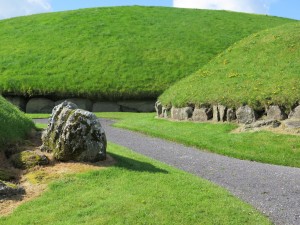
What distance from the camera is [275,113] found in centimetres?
2380

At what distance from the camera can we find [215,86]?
99.5 ft

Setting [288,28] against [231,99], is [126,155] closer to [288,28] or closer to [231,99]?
[231,99]

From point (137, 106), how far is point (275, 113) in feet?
69.4

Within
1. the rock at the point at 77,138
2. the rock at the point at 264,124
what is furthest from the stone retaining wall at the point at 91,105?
the rock at the point at 77,138

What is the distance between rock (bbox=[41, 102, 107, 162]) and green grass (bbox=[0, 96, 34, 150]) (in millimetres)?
2545

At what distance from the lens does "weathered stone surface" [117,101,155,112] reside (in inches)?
1674

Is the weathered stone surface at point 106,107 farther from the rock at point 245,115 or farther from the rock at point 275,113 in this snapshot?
the rock at point 275,113

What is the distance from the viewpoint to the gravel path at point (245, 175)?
12.0 metres

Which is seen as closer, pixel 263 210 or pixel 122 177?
pixel 263 210

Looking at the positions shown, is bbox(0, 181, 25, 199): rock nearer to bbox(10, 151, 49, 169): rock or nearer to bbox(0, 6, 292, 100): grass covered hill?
bbox(10, 151, 49, 169): rock

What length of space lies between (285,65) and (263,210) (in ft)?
70.6

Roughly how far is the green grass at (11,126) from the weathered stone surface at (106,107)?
21839mm

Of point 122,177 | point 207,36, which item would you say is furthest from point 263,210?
point 207,36

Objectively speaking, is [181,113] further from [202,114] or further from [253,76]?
[253,76]
